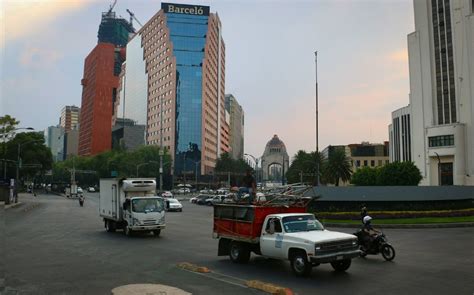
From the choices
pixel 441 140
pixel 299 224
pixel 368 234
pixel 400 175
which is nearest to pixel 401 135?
pixel 441 140

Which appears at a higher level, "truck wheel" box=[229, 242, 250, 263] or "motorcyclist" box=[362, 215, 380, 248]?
"motorcyclist" box=[362, 215, 380, 248]

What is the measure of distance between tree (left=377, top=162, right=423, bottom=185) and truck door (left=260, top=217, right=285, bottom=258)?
52166 mm

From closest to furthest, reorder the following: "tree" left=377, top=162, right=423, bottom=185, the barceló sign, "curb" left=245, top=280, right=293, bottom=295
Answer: "curb" left=245, top=280, right=293, bottom=295 < "tree" left=377, top=162, right=423, bottom=185 < the barceló sign

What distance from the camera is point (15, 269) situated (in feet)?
43.3

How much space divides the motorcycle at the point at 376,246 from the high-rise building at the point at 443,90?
61765mm

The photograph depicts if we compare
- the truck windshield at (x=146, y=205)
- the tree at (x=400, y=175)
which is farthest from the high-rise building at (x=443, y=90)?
the truck windshield at (x=146, y=205)

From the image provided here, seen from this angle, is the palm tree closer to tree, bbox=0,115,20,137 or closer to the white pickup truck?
tree, bbox=0,115,20,137

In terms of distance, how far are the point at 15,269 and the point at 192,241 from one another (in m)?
8.61

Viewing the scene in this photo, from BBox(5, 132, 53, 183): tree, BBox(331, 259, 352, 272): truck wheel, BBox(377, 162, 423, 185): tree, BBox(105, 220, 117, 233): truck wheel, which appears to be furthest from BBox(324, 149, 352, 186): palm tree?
BBox(331, 259, 352, 272): truck wheel

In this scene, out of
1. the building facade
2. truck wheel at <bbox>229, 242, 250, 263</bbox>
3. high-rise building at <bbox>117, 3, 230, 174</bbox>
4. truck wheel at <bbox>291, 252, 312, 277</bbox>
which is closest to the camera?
truck wheel at <bbox>291, 252, 312, 277</bbox>

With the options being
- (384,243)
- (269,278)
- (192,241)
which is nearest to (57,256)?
(192,241)

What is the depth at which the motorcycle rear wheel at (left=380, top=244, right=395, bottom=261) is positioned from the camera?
14.7 m

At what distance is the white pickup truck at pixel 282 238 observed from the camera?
1177 centimetres

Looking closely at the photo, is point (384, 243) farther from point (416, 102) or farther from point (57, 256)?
point (416, 102)
